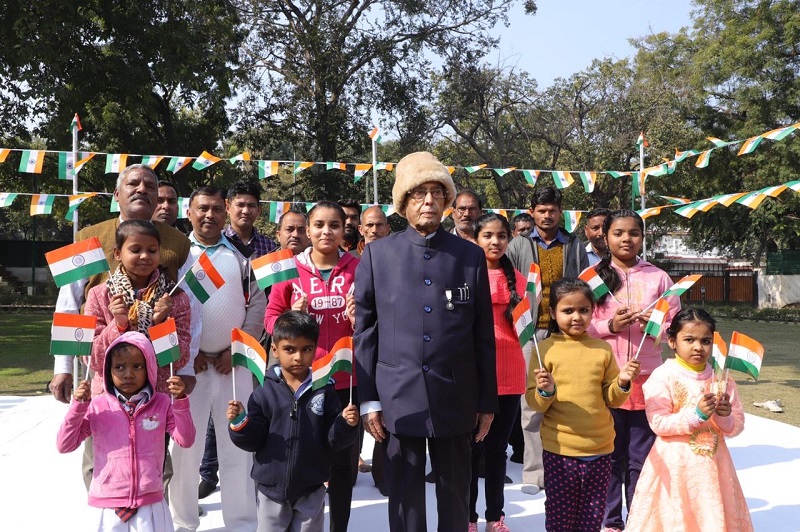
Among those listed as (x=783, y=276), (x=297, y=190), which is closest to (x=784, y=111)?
(x=783, y=276)

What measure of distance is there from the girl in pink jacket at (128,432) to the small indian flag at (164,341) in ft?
0.18

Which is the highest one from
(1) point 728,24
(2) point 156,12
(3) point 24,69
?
(1) point 728,24

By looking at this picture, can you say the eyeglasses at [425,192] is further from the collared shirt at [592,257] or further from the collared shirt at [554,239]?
the collared shirt at [592,257]

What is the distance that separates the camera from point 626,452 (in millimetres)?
3861

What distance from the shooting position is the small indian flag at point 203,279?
337 cm

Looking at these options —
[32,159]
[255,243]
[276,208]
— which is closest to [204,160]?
[276,208]

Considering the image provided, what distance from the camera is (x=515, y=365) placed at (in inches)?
163

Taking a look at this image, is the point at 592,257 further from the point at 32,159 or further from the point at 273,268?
the point at 32,159

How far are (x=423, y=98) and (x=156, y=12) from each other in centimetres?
858

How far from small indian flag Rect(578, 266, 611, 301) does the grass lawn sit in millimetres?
4222

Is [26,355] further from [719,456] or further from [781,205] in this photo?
[781,205]

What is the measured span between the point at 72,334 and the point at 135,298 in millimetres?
327

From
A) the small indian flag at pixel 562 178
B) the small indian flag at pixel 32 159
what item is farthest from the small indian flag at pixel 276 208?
the small indian flag at pixel 562 178

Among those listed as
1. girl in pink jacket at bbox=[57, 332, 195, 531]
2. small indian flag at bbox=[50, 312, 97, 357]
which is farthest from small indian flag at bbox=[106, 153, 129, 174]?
girl in pink jacket at bbox=[57, 332, 195, 531]
